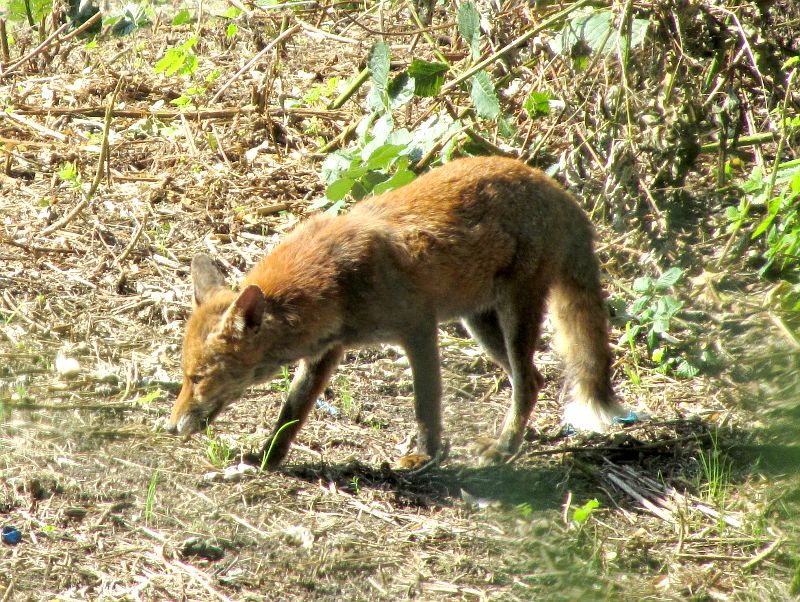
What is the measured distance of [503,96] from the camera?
787cm

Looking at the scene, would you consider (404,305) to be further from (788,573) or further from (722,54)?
(722,54)

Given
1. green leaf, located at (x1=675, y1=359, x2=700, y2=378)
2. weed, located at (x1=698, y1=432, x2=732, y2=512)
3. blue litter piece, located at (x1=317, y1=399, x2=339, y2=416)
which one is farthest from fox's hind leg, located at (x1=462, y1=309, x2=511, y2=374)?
weed, located at (x1=698, y1=432, x2=732, y2=512)

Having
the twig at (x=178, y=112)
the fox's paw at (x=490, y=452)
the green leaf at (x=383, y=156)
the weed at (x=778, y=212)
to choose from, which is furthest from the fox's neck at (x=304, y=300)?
the twig at (x=178, y=112)

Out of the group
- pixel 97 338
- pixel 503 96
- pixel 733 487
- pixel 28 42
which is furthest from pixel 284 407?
pixel 28 42

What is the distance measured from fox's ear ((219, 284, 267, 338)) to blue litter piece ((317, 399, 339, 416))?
3.67ft

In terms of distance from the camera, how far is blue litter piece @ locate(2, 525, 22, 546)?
4.23 m

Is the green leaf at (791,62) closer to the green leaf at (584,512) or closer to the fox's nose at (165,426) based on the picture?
the green leaf at (584,512)

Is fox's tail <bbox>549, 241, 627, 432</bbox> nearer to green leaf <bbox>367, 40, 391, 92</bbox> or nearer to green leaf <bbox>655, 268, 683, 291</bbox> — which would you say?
green leaf <bbox>655, 268, 683, 291</bbox>

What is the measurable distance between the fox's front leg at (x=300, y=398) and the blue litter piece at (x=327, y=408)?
52 centimetres

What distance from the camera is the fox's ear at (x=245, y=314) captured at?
491cm

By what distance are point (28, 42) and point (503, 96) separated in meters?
5.59

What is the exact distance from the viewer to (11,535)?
13.9 feet

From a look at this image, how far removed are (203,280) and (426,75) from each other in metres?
2.28

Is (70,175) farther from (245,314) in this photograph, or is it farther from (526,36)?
(526,36)
